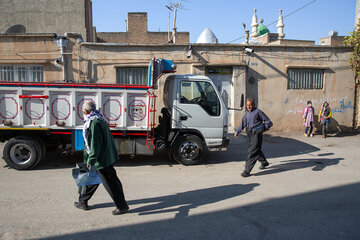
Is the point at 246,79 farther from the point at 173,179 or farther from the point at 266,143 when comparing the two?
the point at 173,179

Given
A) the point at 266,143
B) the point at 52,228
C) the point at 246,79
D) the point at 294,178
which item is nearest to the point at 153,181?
the point at 52,228

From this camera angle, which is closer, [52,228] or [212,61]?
[52,228]

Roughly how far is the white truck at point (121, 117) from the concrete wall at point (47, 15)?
1056 cm

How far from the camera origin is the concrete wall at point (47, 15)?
51.5 ft

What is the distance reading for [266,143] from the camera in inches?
422

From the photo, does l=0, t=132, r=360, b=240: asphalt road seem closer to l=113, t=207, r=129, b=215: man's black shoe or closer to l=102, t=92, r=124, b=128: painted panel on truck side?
l=113, t=207, r=129, b=215: man's black shoe

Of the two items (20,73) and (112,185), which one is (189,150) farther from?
(20,73)

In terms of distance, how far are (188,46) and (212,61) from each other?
1.24m

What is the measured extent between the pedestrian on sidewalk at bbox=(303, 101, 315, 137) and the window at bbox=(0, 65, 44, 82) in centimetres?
1132

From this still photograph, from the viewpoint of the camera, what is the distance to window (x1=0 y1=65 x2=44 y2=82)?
11.4 meters

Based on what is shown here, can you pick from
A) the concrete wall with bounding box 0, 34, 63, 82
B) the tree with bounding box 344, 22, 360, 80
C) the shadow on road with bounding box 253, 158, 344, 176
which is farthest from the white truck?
the tree with bounding box 344, 22, 360, 80

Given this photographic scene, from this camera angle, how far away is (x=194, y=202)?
480 cm

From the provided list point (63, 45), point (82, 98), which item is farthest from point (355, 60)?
point (63, 45)

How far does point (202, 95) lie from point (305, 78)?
774 cm
